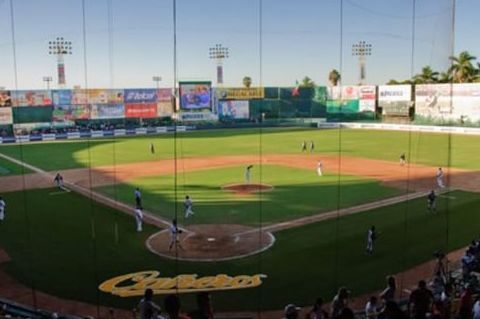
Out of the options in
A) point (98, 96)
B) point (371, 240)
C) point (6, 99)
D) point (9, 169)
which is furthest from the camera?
point (98, 96)

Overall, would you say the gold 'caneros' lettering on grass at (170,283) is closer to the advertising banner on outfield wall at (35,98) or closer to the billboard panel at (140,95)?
the advertising banner on outfield wall at (35,98)

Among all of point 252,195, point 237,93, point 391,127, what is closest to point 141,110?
point 237,93

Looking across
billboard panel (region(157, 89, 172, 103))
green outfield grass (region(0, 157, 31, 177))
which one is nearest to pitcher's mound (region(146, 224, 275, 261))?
green outfield grass (region(0, 157, 31, 177))

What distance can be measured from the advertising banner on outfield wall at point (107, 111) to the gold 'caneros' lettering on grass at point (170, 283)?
49019 millimetres

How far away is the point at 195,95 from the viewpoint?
6141 cm

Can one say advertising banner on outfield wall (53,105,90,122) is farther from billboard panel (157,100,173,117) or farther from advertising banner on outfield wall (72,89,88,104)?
billboard panel (157,100,173,117)

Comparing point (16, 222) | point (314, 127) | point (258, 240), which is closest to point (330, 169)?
point (258, 240)

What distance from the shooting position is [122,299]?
12.6 m

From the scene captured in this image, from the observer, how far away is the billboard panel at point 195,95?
6059 centimetres

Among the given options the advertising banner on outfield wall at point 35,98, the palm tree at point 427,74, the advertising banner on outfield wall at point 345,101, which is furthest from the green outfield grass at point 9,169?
the advertising banner on outfield wall at point 345,101

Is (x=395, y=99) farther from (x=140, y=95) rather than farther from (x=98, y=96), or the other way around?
(x=98, y=96)

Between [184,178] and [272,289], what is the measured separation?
18.3 meters

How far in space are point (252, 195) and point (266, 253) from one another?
29.6 ft

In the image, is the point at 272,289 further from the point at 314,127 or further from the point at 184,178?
the point at 314,127
